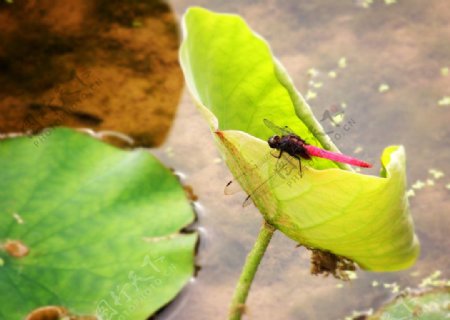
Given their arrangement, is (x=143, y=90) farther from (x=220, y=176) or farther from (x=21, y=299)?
(x=21, y=299)

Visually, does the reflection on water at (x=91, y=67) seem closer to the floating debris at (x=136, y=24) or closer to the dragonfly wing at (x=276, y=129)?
the floating debris at (x=136, y=24)

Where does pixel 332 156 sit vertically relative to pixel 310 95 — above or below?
above

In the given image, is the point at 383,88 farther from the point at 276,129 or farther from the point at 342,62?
the point at 276,129

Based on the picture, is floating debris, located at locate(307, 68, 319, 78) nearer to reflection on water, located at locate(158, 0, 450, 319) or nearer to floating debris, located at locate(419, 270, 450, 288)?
reflection on water, located at locate(158, 0, 450, 319)

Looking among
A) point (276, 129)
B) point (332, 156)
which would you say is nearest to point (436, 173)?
point (276, 129)

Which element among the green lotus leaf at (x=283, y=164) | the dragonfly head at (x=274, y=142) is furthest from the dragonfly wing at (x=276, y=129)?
the dragonfly head at (x=274, y=142)

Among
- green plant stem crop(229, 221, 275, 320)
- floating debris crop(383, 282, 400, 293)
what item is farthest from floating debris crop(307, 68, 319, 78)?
green plant stem crop(229, 221, 275, 320)
